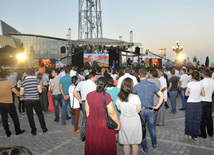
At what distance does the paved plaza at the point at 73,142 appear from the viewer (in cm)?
440

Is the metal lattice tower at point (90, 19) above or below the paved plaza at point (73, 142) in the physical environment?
above

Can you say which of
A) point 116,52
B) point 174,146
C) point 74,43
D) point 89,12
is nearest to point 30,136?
point 174,146

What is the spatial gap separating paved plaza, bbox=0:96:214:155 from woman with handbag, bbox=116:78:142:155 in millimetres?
1225

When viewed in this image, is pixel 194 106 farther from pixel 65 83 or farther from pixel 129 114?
pixel 65 83

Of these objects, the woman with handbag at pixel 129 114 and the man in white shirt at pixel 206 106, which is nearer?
the woman with handbag at pixel 129 114

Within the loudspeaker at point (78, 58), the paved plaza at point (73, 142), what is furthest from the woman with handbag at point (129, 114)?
the loudspeaker at point (78, 58)

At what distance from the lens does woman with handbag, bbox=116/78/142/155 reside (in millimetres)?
3279

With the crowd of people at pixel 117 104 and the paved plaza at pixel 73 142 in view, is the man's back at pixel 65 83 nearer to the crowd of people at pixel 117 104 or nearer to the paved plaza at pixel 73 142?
the crowd of people at pixel 117 104

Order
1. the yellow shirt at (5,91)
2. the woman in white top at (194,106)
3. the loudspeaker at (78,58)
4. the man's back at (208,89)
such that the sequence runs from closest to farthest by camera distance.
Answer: the woman in white top at (194,106), the man's back at (208,89), the yellow shirt at (5,91), the loudspeaker at (78,58)

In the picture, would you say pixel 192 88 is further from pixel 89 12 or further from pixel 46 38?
pixel 46 38

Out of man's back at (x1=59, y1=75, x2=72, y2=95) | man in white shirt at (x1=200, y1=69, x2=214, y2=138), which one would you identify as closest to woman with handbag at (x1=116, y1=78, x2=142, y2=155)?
man in white shirt at (x1=200, y1=69, x2=214, y2=138)

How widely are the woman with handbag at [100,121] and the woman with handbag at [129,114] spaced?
33 centimetres

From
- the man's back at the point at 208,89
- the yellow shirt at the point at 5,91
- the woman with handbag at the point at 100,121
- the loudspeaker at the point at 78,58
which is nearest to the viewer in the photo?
the woman with handbag at the point at 100,121

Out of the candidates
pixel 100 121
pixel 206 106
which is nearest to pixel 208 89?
pixel 206 106
